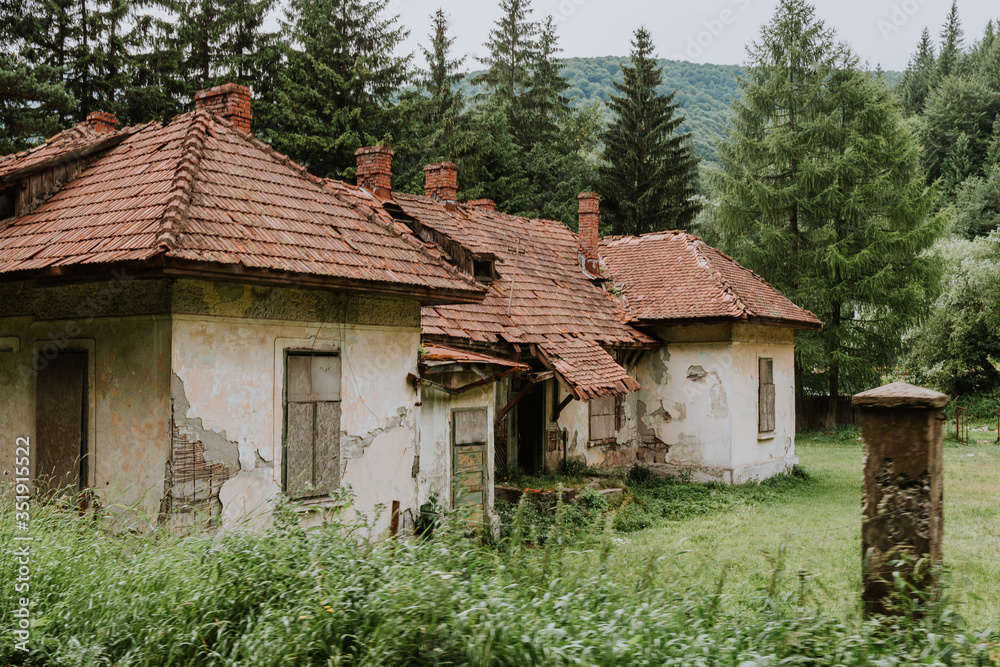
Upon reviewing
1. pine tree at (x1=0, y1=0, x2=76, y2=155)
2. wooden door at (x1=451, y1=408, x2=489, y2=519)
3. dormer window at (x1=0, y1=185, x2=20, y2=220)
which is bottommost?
wooden door at (x1=451, y1=408, x2=489, y2=519)

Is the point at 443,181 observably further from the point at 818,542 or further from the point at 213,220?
the point at 818,542

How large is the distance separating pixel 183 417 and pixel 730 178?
24.5 m

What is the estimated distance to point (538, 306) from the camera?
50.7 ft

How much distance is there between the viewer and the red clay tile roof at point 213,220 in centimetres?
737

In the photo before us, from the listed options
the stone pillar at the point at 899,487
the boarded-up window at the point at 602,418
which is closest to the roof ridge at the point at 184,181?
the stone pillar at the point at 899,487

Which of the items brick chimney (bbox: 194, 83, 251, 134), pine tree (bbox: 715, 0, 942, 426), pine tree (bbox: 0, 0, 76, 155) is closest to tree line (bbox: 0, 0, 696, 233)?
pine tree (bbox: 0, 0, 76, 155)

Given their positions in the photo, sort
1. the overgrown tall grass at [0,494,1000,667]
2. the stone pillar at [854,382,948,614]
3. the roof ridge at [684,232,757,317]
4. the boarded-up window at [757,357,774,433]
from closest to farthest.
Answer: the overgrown tall grass at [0,494,1000,667], the stone pillar at [854,382,948,614], the roof ridge at [684,232,757,317], the boarded-up window at [757,357,774,433]

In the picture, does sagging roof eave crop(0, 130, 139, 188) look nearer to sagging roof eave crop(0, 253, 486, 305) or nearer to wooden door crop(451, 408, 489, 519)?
sagging roof eave crop(0, 253, 486, 305)

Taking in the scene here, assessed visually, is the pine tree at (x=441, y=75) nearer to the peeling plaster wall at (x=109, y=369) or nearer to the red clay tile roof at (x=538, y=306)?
the red clay tile roof at (x=538, y=306)

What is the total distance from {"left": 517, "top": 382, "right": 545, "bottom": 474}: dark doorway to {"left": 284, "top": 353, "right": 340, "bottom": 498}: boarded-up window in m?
6.56

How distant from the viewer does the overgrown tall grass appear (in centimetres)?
388

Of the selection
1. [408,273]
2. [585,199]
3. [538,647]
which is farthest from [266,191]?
[585,199]

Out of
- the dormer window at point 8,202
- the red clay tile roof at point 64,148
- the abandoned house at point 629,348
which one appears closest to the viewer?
the dormer window at point 8,202

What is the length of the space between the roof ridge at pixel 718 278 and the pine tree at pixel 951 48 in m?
48.1
